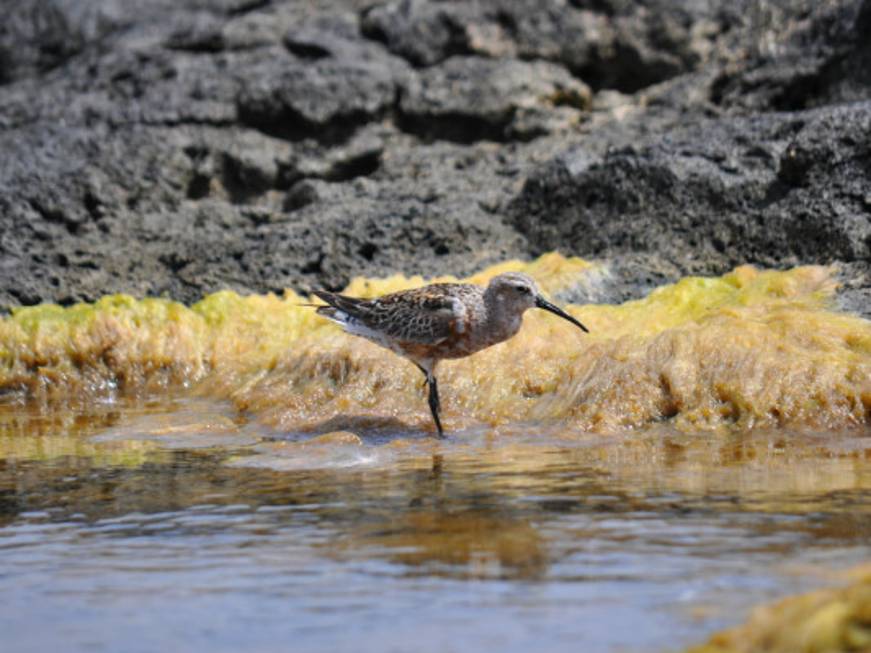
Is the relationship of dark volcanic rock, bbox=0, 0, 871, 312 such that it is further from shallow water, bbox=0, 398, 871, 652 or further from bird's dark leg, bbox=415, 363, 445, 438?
shallow water, bbox=0, 398, 871, 652

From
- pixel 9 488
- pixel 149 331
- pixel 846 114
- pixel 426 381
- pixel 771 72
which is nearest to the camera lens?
pixel 9 488

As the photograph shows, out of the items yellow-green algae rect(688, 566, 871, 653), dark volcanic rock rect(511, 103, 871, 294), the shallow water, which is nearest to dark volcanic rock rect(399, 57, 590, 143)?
dark volcanic rock rect(511, 103, 871, 294)

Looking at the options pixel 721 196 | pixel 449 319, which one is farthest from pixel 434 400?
pixel 721 196

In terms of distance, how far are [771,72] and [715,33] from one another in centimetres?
151

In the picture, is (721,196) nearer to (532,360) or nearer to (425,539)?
(532,360)

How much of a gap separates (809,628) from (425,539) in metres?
1.74

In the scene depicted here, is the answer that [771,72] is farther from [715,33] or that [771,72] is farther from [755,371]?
[755,371]

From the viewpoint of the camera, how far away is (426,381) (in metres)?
7.97

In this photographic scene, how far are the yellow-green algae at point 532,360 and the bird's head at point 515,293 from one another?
0.54m

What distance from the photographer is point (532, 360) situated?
8164 mm

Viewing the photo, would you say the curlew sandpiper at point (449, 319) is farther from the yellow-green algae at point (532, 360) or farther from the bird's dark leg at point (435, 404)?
the yellow-green algae at point (532, 360)

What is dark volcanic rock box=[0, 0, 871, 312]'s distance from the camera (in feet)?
31.5

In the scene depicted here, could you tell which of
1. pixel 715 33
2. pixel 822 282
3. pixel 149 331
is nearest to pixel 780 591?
pixel 822 282

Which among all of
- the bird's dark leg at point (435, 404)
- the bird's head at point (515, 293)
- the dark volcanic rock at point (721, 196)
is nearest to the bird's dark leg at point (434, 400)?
the bird's dark leg at point (435, 404)
